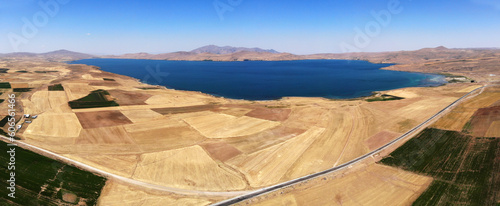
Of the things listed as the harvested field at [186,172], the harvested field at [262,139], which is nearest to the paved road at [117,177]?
the harvested field at [186,172]

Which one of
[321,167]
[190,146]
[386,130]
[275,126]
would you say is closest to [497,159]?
[386,130]

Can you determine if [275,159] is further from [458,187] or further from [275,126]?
[458,187]

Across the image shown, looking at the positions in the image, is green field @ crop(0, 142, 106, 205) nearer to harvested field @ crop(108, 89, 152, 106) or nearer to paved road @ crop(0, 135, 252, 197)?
paved road @ crop(0, 135, 252, 197)

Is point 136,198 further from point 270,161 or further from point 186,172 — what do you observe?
point 270,161

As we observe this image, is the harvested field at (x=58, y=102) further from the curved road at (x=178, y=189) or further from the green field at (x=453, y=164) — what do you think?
the green field at (x=453, y=164)

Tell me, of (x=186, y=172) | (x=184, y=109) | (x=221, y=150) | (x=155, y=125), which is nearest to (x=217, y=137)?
(x=221, y=150)

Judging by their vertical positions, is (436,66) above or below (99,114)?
above

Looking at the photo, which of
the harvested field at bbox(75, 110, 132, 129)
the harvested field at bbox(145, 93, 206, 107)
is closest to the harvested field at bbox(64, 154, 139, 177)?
the harvested field at bbox(75, 110, 132, 129)
